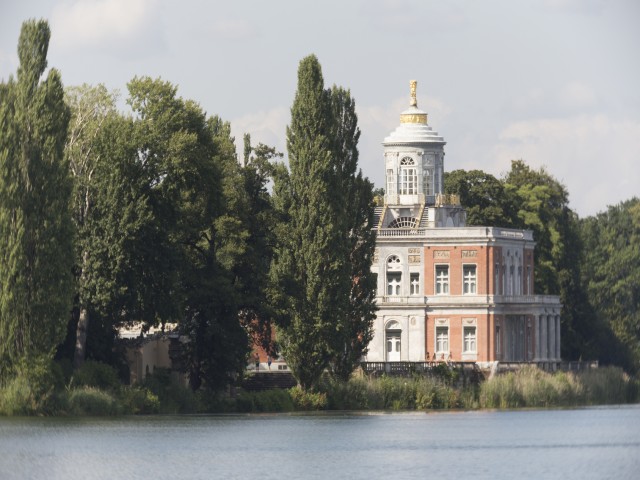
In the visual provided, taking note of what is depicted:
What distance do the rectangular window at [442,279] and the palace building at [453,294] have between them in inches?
1.9

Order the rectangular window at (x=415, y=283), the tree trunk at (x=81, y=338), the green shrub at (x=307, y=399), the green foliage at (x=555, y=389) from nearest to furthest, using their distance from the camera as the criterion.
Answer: the tree trunk at (x=81, y=338) → the green shrub at (x=307, y=399) → the green foliage at (x=555, y=389) → the rectangular window at (x=415, y=283)

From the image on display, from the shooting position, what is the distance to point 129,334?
90.6 meters

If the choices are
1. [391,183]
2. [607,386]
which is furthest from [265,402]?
Answer: [391,183]

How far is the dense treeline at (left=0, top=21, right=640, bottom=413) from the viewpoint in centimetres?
6806

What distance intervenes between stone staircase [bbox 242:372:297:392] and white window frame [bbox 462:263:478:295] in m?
22.8

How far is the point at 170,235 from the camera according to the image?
75.9m

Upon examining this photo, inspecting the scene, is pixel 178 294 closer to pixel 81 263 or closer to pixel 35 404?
pixel 81 263

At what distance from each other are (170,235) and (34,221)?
28.4 ft

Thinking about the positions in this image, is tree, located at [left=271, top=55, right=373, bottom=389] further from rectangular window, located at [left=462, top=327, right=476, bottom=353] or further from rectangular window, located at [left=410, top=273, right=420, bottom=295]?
rectangular window, located at [left=410, top=273, right=420, bottom=295]

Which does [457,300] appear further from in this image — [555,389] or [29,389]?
[29,389]

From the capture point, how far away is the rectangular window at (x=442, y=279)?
108m

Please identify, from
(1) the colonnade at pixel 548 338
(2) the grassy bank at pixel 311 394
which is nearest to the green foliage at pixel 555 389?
(2) the grassy bank at pixel 311 394

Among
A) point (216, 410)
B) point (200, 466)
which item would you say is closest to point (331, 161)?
point (216, 410)

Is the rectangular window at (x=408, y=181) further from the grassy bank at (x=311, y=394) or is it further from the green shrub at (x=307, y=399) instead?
the green shrub at (x=307, y=399)
